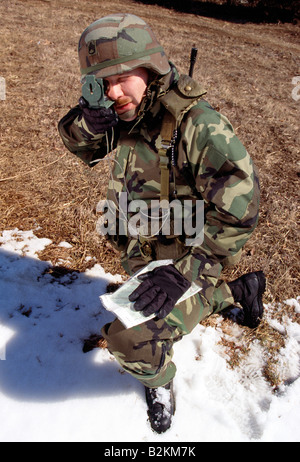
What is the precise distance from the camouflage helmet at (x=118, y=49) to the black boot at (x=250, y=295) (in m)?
1.76

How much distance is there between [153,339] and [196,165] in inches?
41.6

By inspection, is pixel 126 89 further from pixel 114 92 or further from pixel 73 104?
pixel 73 104

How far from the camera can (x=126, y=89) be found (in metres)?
2.01

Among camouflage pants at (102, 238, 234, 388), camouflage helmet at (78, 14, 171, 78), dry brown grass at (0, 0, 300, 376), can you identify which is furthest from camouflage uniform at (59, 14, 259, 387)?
dry brown grass at (0, 0, 300, 376)

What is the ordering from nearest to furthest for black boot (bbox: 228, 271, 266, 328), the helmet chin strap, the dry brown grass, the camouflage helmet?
the camouflage helmet → the helmet chin strap → black boot (bbox: 228, 271, 266, 328) → the dry brown grass

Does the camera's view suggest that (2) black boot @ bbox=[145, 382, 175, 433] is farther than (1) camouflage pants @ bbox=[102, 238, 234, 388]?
Yes

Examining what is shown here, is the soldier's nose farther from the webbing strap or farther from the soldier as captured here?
the webbing strap

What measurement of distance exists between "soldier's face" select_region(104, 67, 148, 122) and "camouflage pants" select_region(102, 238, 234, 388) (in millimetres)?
1189

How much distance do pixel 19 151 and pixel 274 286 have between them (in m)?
3.72

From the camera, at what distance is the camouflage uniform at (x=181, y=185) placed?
185cm

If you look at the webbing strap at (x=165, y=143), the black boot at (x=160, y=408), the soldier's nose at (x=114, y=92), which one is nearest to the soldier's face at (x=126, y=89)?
the soldier's nose at (x=114, y=92)

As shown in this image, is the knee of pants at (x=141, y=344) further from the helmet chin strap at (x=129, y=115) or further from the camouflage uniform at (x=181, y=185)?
the helmet chin strap at (x=129, y=115)

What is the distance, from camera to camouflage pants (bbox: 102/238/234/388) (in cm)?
202
